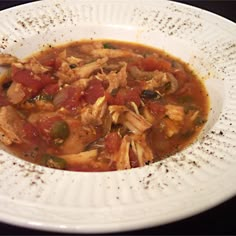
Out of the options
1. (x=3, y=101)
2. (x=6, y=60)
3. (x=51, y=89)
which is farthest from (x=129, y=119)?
(x=6, y=60)

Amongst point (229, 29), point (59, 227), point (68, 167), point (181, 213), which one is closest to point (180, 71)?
point (229, 29)

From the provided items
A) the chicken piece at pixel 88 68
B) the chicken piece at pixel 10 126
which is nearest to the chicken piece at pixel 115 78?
the chicken piece at pixel 88 68

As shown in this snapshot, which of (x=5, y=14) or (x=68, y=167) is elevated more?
(x=5, y=14)

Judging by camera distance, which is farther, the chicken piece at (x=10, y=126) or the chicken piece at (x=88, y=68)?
the chicken piece at (x=88, y=68)

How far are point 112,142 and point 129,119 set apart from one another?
0.84 ft

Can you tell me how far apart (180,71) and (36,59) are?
56.7 inches

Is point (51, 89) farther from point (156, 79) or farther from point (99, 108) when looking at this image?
point (156, 79)

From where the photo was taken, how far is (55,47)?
168 inches

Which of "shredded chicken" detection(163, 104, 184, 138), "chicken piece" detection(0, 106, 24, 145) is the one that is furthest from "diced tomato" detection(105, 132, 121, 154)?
"chicken piece" detection(0, 106, 24, 145)

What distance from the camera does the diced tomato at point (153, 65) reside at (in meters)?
3.89

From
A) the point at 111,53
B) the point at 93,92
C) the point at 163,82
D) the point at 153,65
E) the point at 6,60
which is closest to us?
the point at 93,92

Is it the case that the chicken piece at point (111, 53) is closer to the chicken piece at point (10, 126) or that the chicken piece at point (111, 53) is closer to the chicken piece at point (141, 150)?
the chicken piece at point (10, 126)

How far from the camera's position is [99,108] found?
3193mm

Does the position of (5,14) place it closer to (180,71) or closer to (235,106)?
(180,71)
